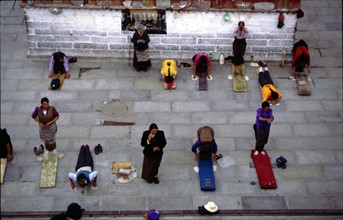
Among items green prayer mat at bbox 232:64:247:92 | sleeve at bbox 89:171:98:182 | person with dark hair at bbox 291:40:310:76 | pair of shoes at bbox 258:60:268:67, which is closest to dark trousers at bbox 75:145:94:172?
sleeve at bbox 89:171:98:182

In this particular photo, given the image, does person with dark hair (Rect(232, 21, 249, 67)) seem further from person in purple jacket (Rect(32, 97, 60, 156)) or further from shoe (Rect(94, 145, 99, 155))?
person in purple jacket (Rect(32, 97, 60, 156))

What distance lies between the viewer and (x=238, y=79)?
48.2ft

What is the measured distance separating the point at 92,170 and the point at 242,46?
5367mm

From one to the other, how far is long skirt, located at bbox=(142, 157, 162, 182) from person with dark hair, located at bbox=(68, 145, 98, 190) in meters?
1.06

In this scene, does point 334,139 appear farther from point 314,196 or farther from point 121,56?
point 121,56

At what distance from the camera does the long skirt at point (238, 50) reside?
47.9 ft

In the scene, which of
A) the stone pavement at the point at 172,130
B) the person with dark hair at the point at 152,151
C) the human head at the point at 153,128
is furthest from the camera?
the stone pavement at the point at 172,130

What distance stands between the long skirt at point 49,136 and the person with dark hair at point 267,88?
541cm

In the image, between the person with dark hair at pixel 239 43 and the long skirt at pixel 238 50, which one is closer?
the person with dark hair at pixel 239 43

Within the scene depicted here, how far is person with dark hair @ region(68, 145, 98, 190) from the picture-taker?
11461mm

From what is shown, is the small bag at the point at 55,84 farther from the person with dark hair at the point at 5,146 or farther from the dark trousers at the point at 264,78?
the dark trousers at the point at 264,78

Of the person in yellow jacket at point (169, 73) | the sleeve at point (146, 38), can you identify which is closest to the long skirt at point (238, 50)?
the person in yellow jacket at point (169, 73)

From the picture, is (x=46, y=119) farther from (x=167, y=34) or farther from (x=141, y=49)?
(x=167, y=34)

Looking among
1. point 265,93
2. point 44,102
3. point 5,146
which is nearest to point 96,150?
point 44,102
